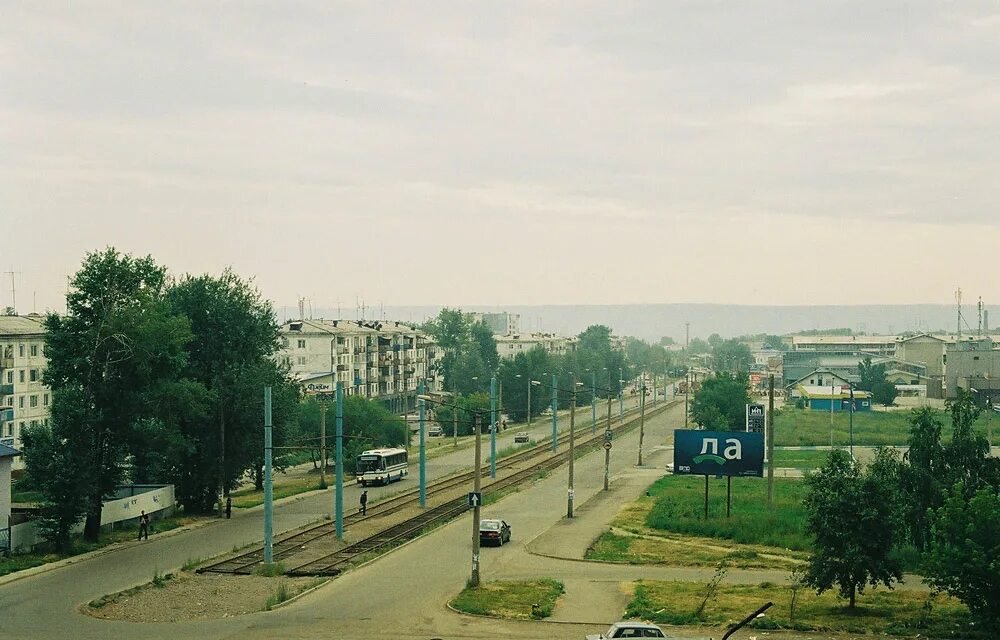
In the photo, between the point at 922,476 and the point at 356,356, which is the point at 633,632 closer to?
the point at 922,476

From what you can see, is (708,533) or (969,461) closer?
(969,461)

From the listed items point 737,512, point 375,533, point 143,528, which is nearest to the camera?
point 143,528

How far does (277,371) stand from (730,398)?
55864 millimetres

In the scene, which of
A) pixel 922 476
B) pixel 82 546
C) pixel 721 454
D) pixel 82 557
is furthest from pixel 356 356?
pixel 922 476

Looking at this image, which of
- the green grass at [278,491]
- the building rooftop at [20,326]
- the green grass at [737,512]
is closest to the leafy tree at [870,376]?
the green grass at [737,512]

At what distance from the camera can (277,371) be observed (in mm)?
64688

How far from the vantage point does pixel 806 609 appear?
3406cm

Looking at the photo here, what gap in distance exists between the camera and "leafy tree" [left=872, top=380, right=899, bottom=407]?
152875 mm

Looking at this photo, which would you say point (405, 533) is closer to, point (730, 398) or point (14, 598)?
point (14, 598)

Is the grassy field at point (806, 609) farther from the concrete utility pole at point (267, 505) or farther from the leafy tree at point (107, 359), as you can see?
the leafy tree at point (107, 359)

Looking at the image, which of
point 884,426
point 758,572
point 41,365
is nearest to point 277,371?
point 758,572

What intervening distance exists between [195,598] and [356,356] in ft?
376

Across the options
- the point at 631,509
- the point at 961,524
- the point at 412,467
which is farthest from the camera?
the point at 412,467

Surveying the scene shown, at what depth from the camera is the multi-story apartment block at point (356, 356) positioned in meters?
145
